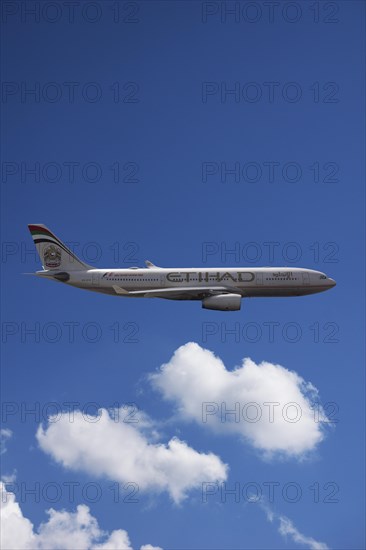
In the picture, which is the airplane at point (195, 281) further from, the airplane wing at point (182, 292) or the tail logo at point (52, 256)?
the tail logo at point (52, 256)

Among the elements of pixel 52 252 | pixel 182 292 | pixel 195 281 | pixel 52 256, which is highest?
pixel 52 252

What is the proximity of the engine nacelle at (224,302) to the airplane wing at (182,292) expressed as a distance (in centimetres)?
236

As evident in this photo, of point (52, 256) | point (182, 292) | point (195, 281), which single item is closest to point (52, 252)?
point (52, 256)

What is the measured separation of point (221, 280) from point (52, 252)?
72.5 ft

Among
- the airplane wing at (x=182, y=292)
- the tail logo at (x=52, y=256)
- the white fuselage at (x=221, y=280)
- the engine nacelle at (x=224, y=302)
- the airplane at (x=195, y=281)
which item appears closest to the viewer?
the engine nacelle at (x=224, y=302)

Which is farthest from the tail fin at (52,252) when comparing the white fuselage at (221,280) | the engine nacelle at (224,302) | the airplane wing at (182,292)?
the engine nacelle at (224,302)

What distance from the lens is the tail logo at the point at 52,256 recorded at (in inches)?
2719

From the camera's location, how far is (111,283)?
66.6 meters

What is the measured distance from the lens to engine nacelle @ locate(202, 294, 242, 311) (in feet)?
198

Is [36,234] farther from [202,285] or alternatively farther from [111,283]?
[202,285]

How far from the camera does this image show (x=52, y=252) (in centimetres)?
6938

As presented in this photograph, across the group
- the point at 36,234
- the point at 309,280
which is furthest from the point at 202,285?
the point at 36,234

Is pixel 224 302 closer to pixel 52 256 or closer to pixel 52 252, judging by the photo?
pixel 52 256

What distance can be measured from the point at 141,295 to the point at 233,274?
11303 millimetres
